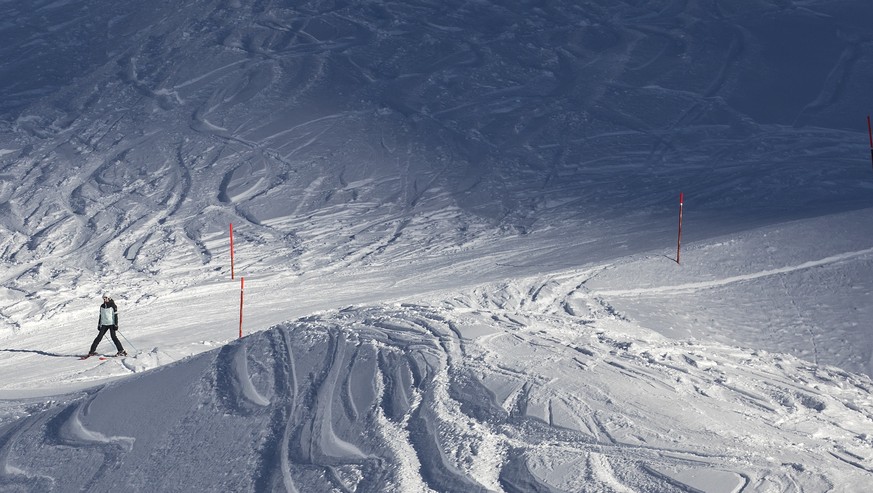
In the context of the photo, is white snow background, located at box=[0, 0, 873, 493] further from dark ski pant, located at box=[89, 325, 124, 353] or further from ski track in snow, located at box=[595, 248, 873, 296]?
dark ski pant, located at box=[89, 325, 124, 353]

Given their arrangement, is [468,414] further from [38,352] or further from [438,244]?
[438,244]

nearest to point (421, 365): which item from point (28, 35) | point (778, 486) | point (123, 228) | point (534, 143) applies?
point (778, 486)

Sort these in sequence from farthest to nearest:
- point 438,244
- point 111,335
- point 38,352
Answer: point 438,244, point 38,352, point 111,335

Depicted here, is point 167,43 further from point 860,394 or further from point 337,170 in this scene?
point 860,394

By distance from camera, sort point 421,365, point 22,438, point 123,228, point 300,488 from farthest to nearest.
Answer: point 123,228, point 22,438, point 421,365, point 300,488

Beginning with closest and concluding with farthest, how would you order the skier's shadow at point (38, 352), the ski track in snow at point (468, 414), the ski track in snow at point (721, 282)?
the ski track in snow at point (468, 414)
the ski track in snow at point (721, 282)
the skier's shadow at point (38, 352)

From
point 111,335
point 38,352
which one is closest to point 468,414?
point 111,335

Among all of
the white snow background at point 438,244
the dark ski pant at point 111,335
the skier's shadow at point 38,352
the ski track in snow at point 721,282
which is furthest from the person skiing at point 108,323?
the ski track in snow at point 721,282

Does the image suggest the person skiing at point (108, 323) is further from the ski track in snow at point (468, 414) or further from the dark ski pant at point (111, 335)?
the ski track in snow at point (468, 414)

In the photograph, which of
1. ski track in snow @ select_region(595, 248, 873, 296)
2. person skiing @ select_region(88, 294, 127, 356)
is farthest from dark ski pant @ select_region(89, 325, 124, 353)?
ski track in snow @ select_region(595, 248, 873, 296)
